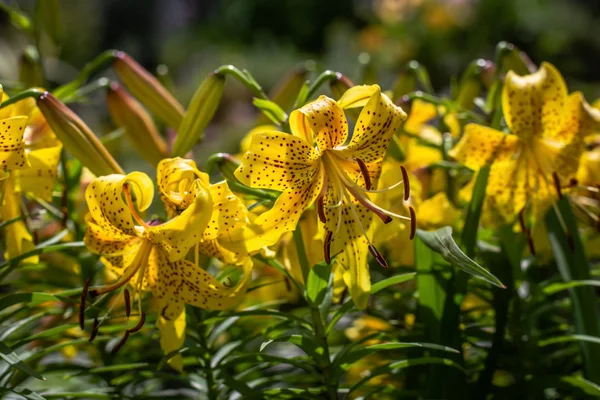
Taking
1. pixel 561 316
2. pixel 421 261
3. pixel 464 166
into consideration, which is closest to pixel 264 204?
pixel 421 261

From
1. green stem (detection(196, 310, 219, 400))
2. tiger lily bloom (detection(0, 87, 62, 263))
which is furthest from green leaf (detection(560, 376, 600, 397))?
tiger lily bloom (detection(0, 87, 62, 263))

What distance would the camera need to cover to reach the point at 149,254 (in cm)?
79

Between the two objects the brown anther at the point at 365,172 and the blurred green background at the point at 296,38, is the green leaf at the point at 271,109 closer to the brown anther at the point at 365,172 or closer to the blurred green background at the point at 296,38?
the brown anther at the point at 365,172

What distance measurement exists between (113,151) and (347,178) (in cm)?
42

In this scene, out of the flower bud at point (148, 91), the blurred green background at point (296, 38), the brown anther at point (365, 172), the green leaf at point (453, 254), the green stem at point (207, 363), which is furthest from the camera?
the blurred green background at point (296, 38)

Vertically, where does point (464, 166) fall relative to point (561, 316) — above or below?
above

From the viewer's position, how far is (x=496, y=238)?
1064 mm

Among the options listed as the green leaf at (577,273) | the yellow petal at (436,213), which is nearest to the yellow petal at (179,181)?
the yellow petal at (436,213)

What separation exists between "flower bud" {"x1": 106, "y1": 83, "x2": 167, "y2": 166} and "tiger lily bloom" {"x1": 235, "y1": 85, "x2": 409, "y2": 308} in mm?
302

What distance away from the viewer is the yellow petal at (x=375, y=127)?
2.45 feet

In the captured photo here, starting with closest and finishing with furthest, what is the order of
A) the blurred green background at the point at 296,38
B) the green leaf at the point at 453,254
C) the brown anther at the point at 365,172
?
the green leaf at the point at 453,254 → the brown anther at the point at 365,172 → the blurred green background at the point at 296,38

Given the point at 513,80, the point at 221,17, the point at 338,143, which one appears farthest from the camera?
the point at 221,17

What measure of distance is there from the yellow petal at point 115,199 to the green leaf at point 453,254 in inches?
11.3

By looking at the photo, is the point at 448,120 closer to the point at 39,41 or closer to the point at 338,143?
the point at 338,143
